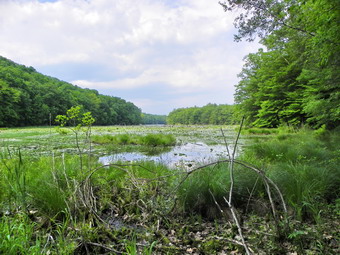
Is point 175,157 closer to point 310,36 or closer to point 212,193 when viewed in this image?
point 212,193

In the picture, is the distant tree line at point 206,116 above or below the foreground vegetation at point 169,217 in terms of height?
above

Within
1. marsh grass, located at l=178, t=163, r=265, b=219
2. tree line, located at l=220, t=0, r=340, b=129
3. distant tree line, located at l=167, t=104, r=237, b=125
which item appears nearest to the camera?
marsh grass, located at l=178, t=163, r=265, b=219

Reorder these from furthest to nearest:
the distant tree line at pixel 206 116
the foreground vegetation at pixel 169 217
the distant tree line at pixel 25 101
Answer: the distant tree line at pixel 206 116
the distant tree line at pixel 25 101
the foreground vegetation at pixel 169 217

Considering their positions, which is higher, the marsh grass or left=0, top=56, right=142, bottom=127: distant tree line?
left=0, top=56, right=142, bottom=127: distant tree line

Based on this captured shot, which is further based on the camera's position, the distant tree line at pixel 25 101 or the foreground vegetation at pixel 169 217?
the distant tree line at pixel 25 101

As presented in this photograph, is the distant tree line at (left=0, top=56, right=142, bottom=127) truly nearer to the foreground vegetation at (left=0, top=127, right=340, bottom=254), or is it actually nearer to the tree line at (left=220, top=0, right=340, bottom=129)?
the tree line at (left=220, top=0, right=340, bottom=129)

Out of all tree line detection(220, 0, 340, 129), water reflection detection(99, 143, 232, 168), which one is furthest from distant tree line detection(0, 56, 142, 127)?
tree line detection(220, 0, 340, 129)

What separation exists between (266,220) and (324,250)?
0.78 m

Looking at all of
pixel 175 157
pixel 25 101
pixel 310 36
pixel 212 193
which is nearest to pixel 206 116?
pixel 25 101

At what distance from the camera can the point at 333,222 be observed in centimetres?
248

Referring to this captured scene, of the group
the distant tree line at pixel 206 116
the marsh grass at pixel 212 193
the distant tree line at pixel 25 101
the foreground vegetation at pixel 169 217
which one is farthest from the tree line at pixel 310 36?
the distant tree line at pixel 206 116

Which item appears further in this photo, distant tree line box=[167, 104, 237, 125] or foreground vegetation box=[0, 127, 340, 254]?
distant tree line box=[167, 104, 237, 125]

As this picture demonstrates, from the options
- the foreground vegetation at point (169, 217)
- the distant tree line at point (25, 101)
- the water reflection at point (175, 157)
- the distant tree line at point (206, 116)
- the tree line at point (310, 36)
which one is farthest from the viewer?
the distant tree line at point (206, 116)

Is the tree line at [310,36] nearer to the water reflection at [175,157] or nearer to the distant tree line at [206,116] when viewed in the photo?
the water reflection at [175,157]
